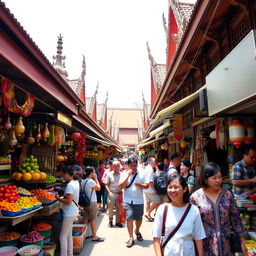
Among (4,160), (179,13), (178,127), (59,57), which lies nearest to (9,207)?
(4,160)

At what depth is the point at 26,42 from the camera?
2295mm

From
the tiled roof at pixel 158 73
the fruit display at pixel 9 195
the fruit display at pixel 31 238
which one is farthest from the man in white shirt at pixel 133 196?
the tiled roof at pixel 158 73

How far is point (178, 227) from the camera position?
1.95 meters

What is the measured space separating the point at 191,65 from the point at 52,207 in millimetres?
4217

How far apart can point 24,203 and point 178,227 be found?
2313mm

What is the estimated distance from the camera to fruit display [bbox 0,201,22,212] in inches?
107

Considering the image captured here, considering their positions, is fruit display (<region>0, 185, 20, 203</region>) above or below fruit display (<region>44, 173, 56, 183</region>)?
below

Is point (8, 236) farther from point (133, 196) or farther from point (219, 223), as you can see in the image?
point (219, 223)

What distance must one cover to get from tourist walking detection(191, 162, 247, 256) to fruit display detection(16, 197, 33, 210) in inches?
91.8

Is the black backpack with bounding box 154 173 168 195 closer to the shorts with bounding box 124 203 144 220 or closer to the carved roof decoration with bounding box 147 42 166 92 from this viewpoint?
the shorts with bounding box 124 203 144 220

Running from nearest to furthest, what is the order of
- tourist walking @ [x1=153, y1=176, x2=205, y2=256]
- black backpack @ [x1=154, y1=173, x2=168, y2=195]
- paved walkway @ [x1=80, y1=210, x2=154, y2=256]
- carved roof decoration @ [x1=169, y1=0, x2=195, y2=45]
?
tourist walking @ [x1=153, y1=176, x2=205, y2=256], paved walkway @ [x1=80, y1=210, x2=154, y2=256], black backpack @ [x1=154, y1=173, x2=168, y2=195], carved roof decoration @ [x1=169, y1=0, x2=195, y2=45]

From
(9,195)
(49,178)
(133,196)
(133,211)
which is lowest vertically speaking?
(133,211)

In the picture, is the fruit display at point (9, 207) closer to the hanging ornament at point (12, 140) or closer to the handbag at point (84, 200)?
the hanging ornament at point (12, 140)

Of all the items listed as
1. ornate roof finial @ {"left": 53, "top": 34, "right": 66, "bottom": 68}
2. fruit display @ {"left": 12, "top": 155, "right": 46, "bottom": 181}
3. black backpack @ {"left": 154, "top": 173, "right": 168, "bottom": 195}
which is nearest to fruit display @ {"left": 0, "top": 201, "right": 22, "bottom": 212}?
fruit display @ {"left": 12, "top": 155, "right": 46, "bottom": 181}
